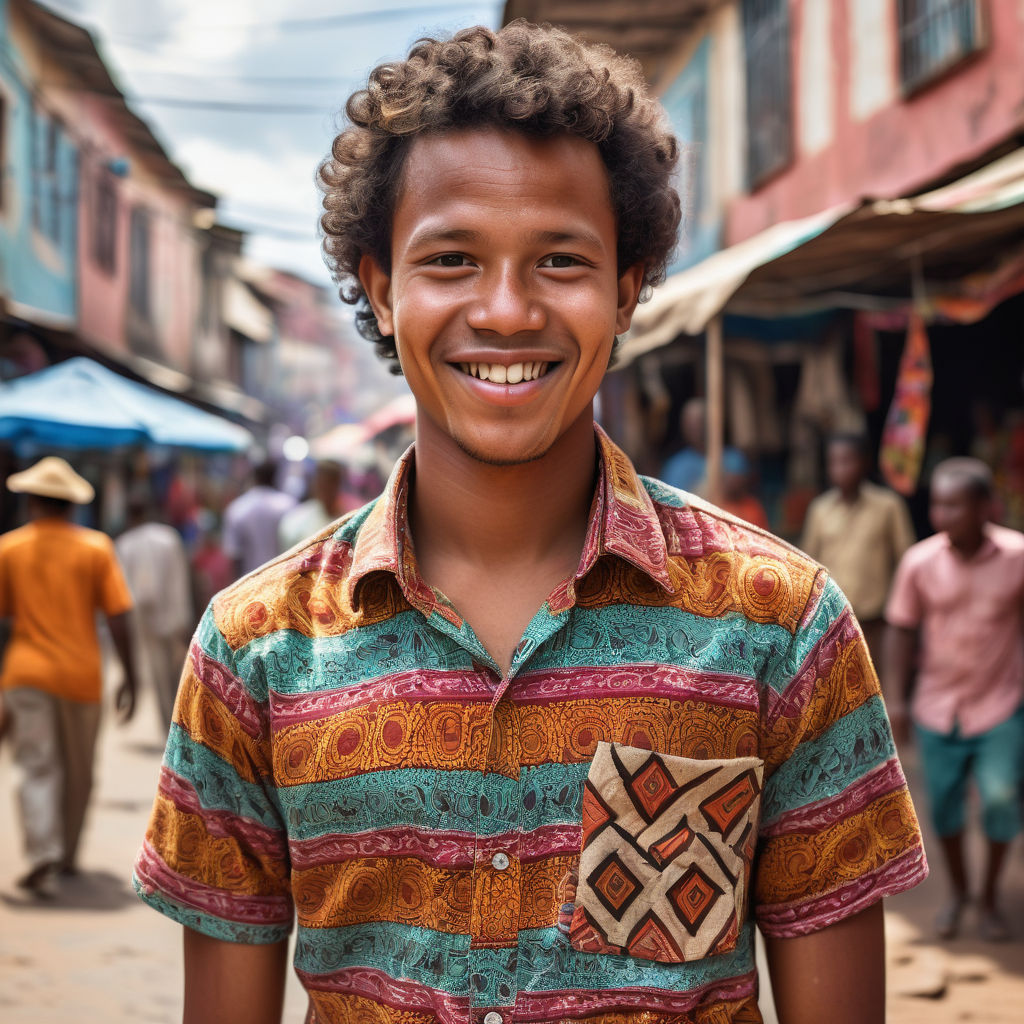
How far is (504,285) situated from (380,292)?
300mm

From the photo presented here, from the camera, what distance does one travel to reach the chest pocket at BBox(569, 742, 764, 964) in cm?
146

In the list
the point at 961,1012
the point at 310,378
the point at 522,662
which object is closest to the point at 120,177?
the point at 961,1012

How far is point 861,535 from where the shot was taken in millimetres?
6801

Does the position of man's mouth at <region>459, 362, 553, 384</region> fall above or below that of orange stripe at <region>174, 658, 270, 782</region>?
above

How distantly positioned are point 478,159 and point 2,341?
12190 millimetres

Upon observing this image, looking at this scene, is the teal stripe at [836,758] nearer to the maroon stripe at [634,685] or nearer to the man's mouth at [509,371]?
the maroon stripe at [634,685]

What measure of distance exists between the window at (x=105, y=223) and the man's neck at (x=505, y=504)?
59.6ft

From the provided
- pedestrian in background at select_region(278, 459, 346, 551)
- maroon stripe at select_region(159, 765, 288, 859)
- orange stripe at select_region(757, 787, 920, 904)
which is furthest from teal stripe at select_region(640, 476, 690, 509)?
pedestrian in background at select_region(278, 459, 346, 551)

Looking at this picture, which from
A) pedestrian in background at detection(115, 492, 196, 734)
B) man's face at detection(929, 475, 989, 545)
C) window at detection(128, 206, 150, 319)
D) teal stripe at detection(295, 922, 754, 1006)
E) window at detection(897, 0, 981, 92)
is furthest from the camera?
window at detection(128, 206, 150, 319)

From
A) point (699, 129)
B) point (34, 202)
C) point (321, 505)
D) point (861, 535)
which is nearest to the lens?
point (861, 535)

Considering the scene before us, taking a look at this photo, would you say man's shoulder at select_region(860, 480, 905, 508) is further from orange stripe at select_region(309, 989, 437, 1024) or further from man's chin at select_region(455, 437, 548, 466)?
orange stripe at select_region(309, 989, 437, 1024)

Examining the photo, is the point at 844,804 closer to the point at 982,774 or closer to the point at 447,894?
the point at 447,894

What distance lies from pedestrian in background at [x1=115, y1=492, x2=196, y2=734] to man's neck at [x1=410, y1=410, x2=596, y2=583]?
664cm

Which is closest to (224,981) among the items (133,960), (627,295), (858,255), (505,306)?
(505,306)
